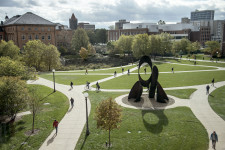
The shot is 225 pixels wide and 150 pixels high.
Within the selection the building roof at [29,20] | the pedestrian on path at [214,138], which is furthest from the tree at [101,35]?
the pedestrian on path at [214,138]

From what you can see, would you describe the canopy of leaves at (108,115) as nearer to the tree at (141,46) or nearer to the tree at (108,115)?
the tree at (108,115)

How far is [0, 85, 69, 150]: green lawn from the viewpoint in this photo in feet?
48.8

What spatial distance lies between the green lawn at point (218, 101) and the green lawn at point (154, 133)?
124 inches

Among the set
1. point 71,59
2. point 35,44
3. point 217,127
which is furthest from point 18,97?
point 71,59

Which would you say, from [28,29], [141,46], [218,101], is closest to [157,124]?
[218,101]

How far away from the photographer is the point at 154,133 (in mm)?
16047

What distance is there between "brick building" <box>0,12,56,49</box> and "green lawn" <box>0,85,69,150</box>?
44.6 m

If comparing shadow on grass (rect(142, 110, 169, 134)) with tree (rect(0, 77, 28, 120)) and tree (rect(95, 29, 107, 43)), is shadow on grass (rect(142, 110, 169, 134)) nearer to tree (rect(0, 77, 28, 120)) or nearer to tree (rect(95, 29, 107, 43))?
tree (rect(0, 77, 28, 120))

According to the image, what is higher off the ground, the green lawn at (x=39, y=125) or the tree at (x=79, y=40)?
the tree at (x=79, y=40)

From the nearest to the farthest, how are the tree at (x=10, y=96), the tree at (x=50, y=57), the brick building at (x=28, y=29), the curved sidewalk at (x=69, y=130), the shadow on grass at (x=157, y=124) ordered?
the curved sidewalk at (x=69, y=130), the shadow on grass at (x=157, y=124), the tree at (x=10, y=96), the tree at (x=50, y=57), the brick building at (x=28, y=29)

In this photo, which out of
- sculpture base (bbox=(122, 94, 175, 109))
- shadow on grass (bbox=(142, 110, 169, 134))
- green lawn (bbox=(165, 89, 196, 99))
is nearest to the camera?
shadow on grass (bbox=(142, 110, 169, 134))

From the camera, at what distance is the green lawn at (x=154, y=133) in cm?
1437

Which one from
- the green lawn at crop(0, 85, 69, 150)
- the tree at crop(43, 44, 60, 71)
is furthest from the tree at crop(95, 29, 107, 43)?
the green lawn at crop(0, 85, 69, 150)

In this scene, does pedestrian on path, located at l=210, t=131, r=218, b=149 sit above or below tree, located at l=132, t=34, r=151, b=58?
below
